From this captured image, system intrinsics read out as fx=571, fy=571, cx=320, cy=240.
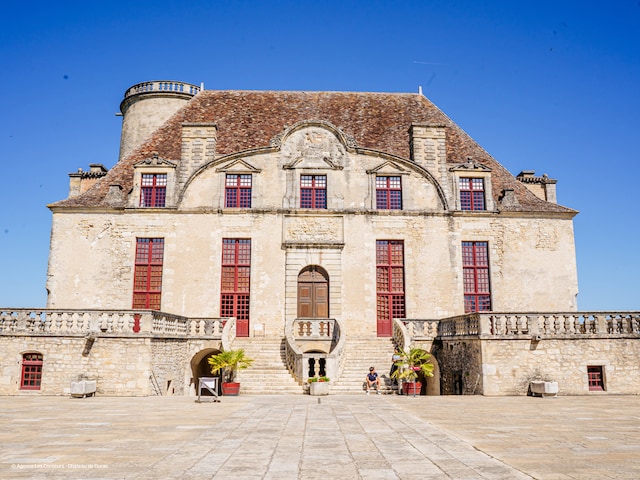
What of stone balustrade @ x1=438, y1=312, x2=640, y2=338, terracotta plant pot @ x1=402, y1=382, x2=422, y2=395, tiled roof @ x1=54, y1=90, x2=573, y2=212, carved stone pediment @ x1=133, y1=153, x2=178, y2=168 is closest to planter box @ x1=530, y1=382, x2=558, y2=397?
stone balustrade @ x1=438, y1=312, x2=640, y2=338

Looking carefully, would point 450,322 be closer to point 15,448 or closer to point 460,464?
point 460,464

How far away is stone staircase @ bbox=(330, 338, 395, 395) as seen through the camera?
58.0 feet

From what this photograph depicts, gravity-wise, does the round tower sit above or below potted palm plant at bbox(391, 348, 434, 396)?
above

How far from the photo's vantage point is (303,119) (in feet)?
86.5

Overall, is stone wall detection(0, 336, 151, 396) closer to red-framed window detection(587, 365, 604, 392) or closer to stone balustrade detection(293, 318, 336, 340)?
stone balustrade detection(293, 318, 336, 340)

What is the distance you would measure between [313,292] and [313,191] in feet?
14.0

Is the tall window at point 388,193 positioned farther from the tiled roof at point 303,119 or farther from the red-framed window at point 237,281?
the red-framed window at point 237,281

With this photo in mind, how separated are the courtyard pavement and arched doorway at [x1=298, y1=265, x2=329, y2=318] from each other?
893cm

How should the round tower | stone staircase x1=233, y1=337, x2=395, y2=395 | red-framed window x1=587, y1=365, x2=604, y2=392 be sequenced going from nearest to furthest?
red-framed window x1=587, y1=365, x2=604, y2=392 → stone staircase x1=233, y1=337, x2=395, y2=395 → the round tower

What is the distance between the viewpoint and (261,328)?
22516 millimetres

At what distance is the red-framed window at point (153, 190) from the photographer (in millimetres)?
23844

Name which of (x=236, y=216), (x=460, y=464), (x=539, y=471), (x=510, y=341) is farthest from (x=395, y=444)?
(x=236, y=216)

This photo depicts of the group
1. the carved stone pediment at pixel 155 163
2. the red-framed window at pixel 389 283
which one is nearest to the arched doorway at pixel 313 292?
the red-framed window at pixel 389 283

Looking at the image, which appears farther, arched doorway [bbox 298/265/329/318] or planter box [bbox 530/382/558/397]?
arched doorway [bbox 298/265/329/318]
